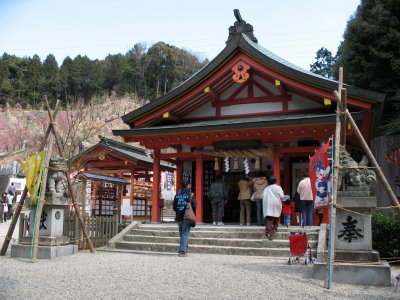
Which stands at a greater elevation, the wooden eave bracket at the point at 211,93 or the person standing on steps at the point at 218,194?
the wooden eave bracket at the point at 211,93

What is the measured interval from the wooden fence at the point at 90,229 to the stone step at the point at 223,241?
0.81 metres

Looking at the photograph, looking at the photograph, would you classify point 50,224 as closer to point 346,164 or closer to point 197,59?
point 346,164

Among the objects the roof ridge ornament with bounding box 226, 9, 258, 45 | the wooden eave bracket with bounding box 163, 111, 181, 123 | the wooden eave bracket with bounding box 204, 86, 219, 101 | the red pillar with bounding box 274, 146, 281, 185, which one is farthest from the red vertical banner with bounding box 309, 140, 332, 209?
the roof ridge ornament with bounding box 226, 9, 258, 45

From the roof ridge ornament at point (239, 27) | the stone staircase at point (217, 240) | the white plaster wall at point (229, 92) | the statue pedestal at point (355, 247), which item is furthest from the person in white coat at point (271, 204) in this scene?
the roof ridge ornament at point (239, 27)

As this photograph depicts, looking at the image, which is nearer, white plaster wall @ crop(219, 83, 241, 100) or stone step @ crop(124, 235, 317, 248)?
stone step @ crop(124, 235, 317, 248)

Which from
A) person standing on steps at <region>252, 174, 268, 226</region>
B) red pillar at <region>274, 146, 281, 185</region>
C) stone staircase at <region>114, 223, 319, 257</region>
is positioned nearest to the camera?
stone staircase at <region>114, 223, 319, 257</region>

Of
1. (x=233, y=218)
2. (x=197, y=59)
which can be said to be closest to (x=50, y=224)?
(x=233, y=218)

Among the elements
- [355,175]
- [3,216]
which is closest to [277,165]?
[355,175]

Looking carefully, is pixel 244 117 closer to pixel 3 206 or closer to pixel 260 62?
pixel 260 62

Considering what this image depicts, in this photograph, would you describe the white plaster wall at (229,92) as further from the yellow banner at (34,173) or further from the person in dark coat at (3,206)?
the person in dark coat at (3,206)

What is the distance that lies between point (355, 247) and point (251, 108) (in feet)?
25.9

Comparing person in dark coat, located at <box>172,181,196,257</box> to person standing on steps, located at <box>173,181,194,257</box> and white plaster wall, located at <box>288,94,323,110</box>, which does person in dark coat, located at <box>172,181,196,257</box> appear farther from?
white plaster wall, located at <box>288,94,323,110</box>

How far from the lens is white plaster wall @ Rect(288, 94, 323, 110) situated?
12.7 m

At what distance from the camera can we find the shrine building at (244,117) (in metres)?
11.5
